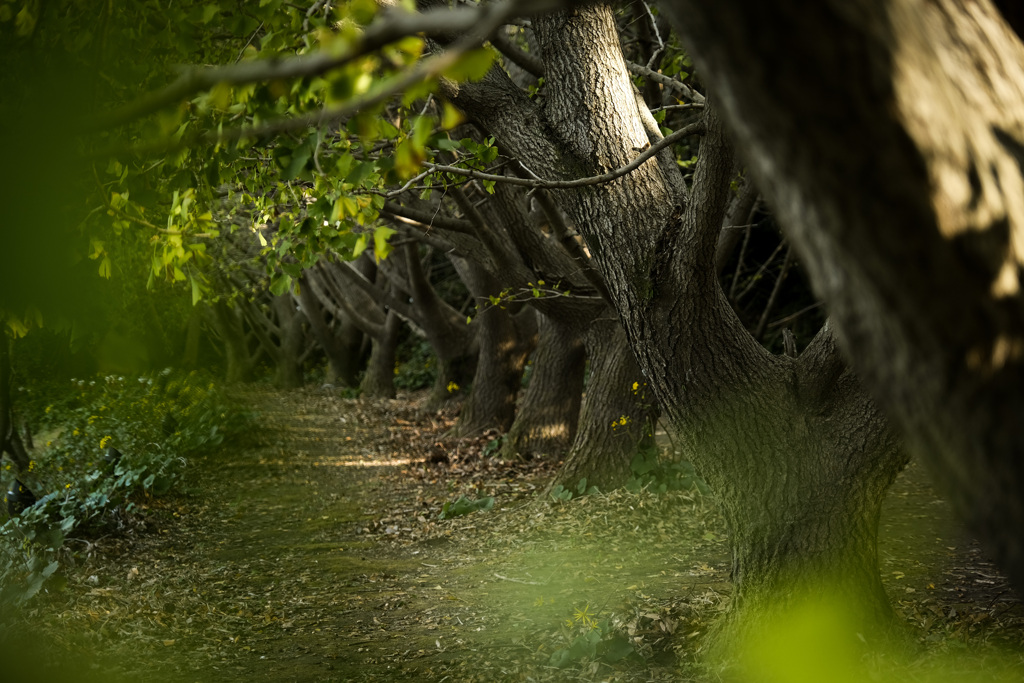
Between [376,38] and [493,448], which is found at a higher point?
[376,38]

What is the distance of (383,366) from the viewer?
62.2 feet

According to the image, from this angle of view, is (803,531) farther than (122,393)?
No

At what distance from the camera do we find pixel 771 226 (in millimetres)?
12727

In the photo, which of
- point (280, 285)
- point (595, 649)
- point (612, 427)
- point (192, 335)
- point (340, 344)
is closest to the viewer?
point (280, 285)

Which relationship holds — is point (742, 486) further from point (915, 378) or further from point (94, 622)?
point (94, 622)

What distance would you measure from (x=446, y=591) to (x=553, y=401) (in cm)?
442

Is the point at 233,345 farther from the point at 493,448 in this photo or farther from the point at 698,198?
the point at 698,198

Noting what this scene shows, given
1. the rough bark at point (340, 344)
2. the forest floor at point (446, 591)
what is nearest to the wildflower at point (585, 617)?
the forest floor at point (446, 591)

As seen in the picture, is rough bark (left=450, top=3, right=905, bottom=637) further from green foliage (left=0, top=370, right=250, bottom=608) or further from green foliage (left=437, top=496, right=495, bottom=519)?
green foliage (left=437, top=496, right=495, bottom=519)

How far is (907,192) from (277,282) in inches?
110

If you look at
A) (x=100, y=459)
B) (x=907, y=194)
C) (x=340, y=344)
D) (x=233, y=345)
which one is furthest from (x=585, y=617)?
(x=233, y=345)

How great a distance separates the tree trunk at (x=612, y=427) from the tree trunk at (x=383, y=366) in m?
10.5

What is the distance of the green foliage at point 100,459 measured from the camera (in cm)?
540

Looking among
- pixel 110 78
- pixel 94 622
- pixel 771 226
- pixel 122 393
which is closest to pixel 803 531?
pixel 110 78
